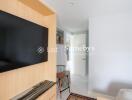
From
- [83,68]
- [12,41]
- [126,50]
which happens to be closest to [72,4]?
[12,41]

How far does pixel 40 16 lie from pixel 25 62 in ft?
3.04

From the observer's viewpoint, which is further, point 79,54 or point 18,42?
point 79,54

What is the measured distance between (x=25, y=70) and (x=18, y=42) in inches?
18.3

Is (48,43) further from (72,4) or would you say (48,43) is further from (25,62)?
(72,4)

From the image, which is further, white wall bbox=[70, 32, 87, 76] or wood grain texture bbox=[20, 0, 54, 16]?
white wall bbox=[70, 32, 87, 76]

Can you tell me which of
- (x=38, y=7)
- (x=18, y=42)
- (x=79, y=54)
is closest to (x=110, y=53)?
(x=38, y=7)

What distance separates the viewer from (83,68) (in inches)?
193

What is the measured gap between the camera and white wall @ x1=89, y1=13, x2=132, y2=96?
2.47m

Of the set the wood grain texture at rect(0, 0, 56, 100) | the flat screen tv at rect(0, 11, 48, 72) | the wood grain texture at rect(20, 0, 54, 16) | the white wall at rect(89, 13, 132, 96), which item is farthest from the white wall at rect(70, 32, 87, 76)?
the flat screen tv at rect(0, 11, 48, 72)

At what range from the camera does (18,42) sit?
1271 millimetres

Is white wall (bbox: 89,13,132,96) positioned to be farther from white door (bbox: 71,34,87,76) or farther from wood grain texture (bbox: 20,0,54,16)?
white door (bbox: 71,34,87,76)

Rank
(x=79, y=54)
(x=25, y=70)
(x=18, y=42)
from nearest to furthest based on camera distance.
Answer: (x=18, y=42) < (x=25, y=70) < (x=79, y=54)

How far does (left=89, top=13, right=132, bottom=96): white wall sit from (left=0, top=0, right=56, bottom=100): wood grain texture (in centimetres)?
134

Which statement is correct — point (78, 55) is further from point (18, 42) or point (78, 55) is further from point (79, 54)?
point (18, 42)
